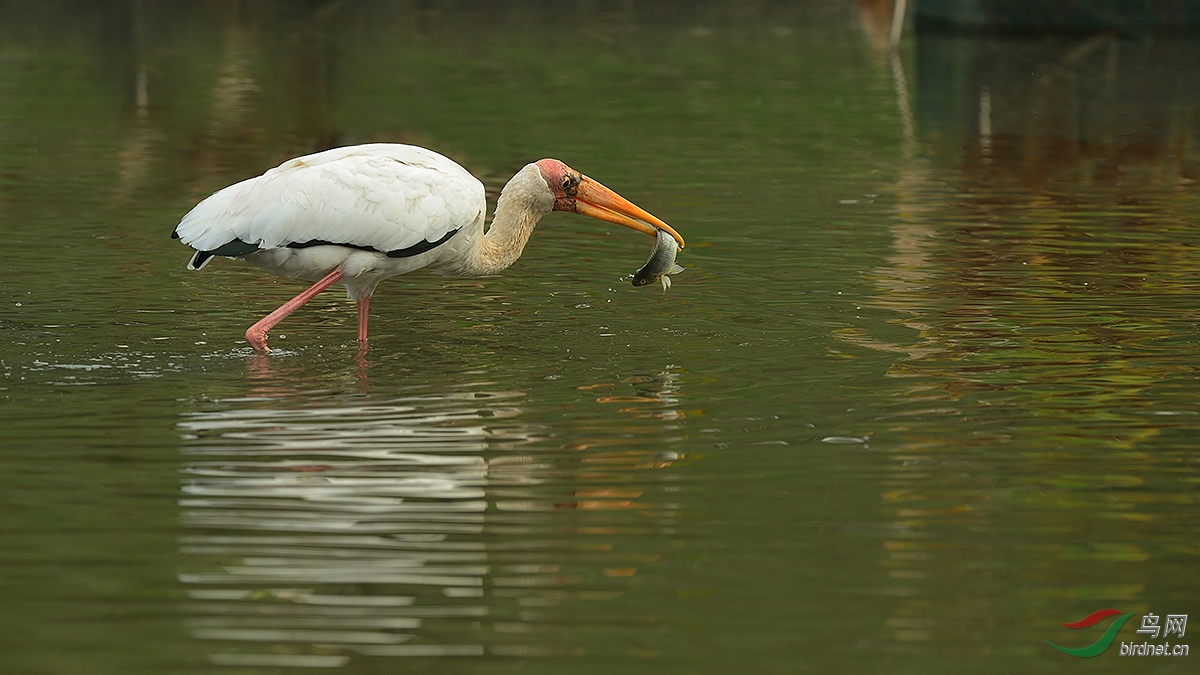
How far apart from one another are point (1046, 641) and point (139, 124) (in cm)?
2075

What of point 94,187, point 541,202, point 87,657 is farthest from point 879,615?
point 94,187

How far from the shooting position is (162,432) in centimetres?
947

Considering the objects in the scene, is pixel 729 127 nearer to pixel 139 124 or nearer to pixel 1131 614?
pixel 139 124

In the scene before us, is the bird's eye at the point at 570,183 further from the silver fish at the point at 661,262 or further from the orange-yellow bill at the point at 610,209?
the silver fish at the point at 661,262

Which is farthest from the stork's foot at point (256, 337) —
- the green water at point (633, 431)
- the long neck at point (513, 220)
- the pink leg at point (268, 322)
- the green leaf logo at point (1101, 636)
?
the green leaf logo at point (1101, 636)

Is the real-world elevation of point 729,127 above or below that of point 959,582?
below

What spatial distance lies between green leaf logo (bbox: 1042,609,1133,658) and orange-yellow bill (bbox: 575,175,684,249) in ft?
17.9

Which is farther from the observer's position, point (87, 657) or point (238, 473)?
point (238, 473)

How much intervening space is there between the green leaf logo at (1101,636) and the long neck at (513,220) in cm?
583

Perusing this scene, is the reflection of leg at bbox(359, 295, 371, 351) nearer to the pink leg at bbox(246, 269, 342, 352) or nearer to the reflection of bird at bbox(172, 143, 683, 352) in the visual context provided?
the reflection of bird at bbox(172, 143, 683, 352)

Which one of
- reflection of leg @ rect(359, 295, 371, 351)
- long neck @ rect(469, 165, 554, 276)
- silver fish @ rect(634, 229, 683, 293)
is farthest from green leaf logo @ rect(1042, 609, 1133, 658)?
reflection of leg @ rect(359, 295, 371, 351)

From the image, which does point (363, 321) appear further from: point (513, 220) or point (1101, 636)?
point (1101, 636)

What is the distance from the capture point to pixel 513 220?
1218 cm

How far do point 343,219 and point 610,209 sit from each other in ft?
Result: 6.23
